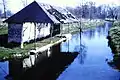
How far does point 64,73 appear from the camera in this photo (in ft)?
76.8

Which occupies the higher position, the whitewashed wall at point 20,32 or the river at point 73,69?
the whitewashed wall at point 20,32

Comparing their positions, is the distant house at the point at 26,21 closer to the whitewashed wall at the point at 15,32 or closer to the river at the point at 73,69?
the whitewashed wall at the point at 15,32

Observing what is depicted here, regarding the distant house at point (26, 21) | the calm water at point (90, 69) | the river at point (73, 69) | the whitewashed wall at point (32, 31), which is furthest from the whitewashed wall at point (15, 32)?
the calm water at point (90, 69)

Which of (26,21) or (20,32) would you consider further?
(20,32)

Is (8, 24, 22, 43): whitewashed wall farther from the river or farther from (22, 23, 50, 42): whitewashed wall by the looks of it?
the river

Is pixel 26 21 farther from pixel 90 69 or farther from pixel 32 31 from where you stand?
pixel 90 69

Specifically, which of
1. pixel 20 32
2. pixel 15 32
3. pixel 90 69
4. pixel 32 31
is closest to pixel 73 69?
pixel 90 69

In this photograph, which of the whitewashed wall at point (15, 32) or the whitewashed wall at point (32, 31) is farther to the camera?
the whitewashed wall at point (32, 31)

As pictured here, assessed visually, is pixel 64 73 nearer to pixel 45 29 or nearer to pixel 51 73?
pixel 51 73

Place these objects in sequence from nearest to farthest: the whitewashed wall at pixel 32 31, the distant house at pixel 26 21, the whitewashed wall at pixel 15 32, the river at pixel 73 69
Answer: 1. the river at pixel 73 69
2. the distant house at pixel 26 21
3. the whitewashed wall at pixel 15 32
4. the whitewashed wall at pixel 32 31

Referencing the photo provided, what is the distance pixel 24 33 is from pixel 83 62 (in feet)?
31.2

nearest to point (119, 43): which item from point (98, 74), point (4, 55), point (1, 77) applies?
point (98, 74)

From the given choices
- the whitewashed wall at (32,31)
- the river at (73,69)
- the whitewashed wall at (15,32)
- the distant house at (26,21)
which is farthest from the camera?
the whitewashed wall at (32,31)

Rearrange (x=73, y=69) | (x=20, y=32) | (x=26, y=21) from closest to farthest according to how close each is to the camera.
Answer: (x=73, y=69) → (x=26, y=21) → (x=20, y=32)
